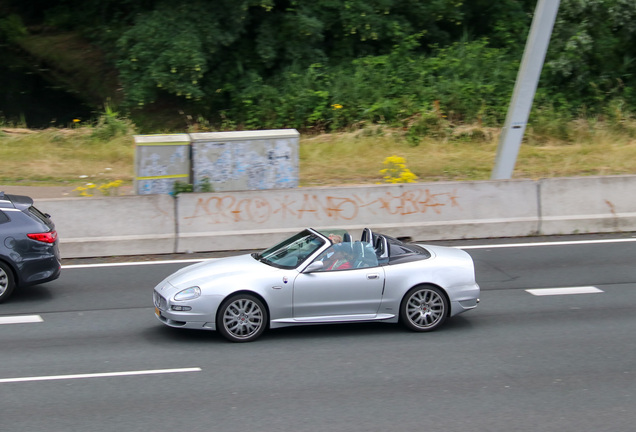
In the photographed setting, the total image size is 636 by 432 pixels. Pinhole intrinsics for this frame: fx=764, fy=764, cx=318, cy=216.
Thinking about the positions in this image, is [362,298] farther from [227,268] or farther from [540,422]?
[540,422]

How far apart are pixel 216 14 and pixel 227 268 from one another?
1561 centimetres

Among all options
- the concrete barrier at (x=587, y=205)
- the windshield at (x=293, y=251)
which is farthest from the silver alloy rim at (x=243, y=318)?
the concrete barrier at (x=587, y=205)

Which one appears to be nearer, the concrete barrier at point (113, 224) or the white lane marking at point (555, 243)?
the concrete barrier at point (113, 224)

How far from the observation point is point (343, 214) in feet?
44.3

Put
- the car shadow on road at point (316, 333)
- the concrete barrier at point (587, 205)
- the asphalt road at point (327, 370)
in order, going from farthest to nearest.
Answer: the concrete barrier at point (587, 205)
the car shadow on road at point (316, 333)
the asphalt road at point (327, 370)

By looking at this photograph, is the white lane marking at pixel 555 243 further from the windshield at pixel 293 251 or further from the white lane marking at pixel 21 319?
the white lane marking at pixel 21 319

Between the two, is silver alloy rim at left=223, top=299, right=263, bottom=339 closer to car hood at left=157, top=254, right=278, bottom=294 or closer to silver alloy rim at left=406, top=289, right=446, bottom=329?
car hood at left=157, top=254, right=278, bottom=294

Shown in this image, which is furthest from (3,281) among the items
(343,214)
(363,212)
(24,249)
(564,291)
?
(564,291)

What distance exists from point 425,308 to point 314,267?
1427mm

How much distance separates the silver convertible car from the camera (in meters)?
8.64

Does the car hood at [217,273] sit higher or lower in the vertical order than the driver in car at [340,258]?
lower

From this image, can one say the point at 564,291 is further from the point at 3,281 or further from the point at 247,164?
the point at 3,281

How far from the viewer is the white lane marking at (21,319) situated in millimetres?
9555

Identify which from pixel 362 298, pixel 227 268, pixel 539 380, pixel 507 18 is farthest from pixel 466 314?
pixel 507 18
